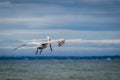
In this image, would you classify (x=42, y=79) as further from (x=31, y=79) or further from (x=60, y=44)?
(x=60, y=44)

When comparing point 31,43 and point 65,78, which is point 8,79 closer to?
point 65,78

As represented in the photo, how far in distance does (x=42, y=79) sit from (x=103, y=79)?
10738 millimetres

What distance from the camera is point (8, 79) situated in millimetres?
73812

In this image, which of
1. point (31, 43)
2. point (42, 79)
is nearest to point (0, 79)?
point (42, 79)

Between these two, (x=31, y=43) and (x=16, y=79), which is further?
(x=16, y=79)

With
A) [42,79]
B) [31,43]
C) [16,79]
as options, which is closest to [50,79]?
[42,79]

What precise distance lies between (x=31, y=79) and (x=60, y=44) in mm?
44492

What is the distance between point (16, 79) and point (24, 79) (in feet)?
4.52

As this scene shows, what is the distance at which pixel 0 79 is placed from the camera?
7412cm

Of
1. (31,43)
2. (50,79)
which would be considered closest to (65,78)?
(50,79)

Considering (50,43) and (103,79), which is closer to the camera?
(50,43)

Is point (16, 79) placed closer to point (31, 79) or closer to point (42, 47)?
point (31, 79)

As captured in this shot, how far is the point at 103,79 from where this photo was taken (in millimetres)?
75000

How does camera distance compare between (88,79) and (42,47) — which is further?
(88,79)
